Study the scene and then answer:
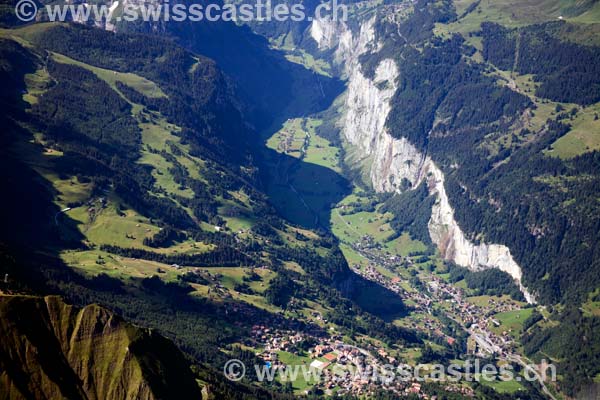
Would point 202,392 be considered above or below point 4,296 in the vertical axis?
below

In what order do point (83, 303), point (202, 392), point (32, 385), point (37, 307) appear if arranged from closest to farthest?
point (32, 385), point (37, 307), point (202, 392), point (83, 303)

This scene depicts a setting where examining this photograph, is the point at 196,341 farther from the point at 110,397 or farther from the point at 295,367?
the point at 110,397

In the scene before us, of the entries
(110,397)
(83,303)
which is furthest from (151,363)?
(83,303)

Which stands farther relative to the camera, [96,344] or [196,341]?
[196,341]

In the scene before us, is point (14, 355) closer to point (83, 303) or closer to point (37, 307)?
point (37, 307)

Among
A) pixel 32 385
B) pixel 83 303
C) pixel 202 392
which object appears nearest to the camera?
pixel 32 385

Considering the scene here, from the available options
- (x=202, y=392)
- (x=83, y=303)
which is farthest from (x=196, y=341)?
(x=202, y=392)

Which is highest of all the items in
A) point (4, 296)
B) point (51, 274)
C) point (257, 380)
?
point (4, 296)
